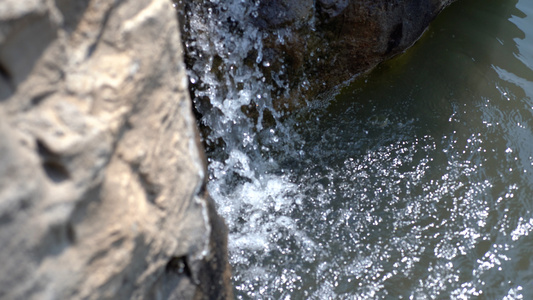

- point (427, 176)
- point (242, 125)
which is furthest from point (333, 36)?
point (427, 176)

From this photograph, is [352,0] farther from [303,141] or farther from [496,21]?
[496,21]

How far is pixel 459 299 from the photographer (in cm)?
237

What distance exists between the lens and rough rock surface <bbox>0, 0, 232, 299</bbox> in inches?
41.9

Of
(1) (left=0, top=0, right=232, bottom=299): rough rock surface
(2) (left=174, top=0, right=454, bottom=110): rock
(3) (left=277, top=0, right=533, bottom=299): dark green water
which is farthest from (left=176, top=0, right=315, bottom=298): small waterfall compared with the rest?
(1) (left=0, top=0, right=232, bottom=299): rough rock surface

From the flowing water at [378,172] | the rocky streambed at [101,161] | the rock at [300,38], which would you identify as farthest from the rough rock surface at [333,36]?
the rocky streambed at [101,161]

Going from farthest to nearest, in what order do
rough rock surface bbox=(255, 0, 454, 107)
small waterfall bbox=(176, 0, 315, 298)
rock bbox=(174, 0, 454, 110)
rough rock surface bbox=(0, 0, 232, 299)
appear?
rough rock surface bbox=(255, 0, 454, 107) → rock bbox=(174, 0, 454, 110) → small waterfall bbox=(176, 0, 315, 298) → rough rock surface bbox=(0, 0, 232, 299)

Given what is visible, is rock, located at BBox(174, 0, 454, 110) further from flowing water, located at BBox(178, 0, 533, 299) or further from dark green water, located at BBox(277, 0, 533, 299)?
dark green water, located at BBox(277, 0, 533, 299)

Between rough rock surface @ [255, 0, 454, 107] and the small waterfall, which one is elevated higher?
rough rock surface @ [255, 0, 454, 107]

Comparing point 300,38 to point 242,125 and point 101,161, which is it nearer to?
point 242,125

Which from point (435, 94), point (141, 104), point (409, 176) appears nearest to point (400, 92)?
point (435, 94)

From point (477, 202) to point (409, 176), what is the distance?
392 millimetres

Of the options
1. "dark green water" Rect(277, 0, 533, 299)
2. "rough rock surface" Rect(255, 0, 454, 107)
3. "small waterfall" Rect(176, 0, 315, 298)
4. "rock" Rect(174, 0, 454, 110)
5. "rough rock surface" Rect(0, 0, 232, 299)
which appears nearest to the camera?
"rough rock surface" Rect(0, 0, 232, 299)

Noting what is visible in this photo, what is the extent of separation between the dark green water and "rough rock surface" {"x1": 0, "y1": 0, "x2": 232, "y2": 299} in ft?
3.69

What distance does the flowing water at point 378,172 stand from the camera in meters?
2.47
